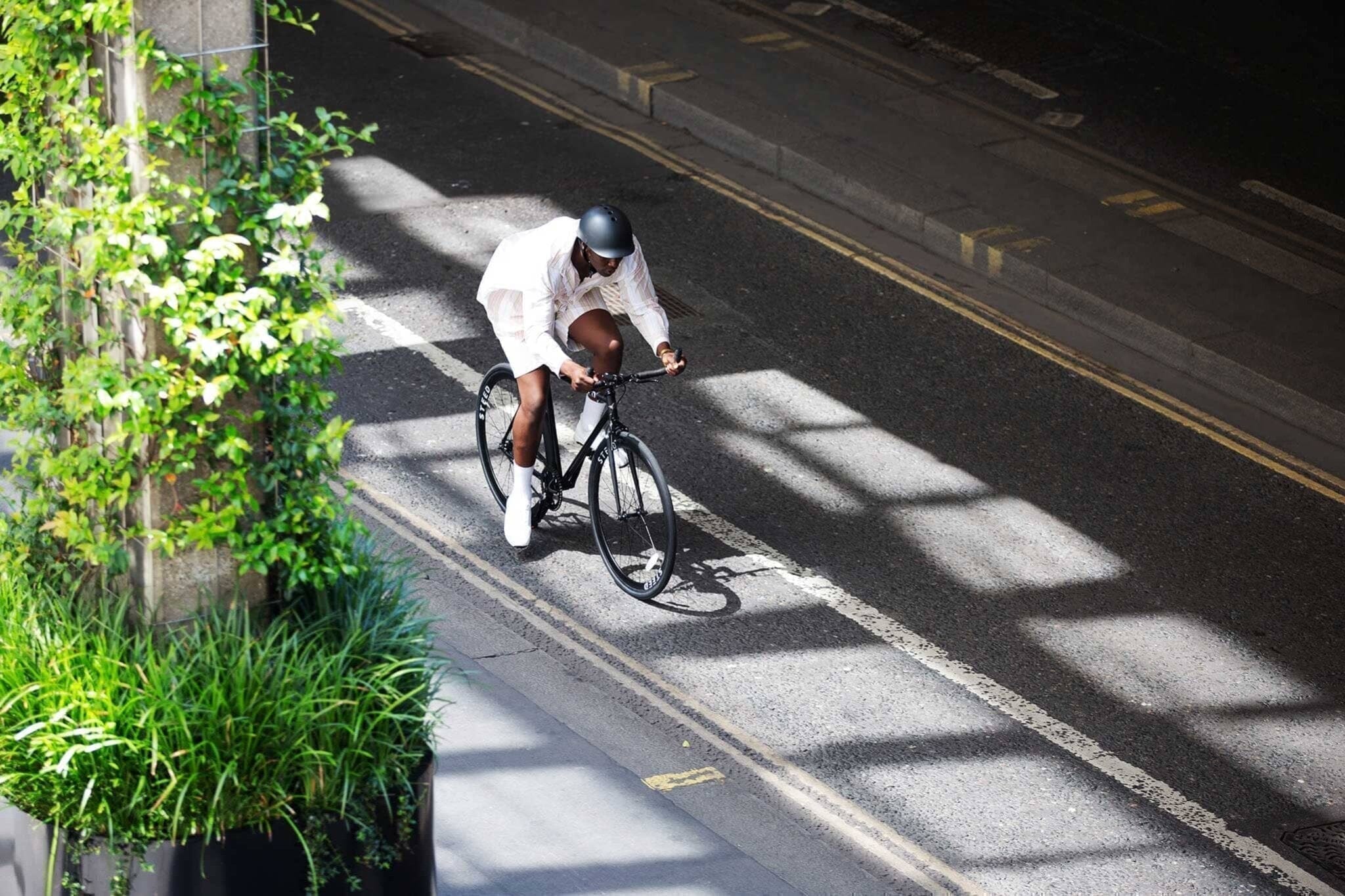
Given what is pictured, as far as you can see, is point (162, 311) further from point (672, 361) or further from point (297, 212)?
point (672, 361)

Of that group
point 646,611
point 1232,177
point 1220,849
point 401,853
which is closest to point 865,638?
point 646,611

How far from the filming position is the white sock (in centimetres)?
894

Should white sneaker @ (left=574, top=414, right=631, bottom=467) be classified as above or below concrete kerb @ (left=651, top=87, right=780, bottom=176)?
above

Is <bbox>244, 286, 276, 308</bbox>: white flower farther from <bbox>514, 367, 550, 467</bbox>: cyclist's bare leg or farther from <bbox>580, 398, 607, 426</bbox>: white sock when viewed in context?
<bbox>580, 398, 607, 426</bbox>: white sock

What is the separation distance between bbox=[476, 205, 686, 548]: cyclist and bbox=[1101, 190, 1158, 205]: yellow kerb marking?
634 centimetres

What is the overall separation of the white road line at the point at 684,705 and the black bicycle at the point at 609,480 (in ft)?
1.37

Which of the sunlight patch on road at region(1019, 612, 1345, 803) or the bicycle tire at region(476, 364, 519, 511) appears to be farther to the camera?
the bicycle tire at region(476, 364, 519, 511)

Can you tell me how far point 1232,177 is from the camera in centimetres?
1473

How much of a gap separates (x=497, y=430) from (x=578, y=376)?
5.06 ft

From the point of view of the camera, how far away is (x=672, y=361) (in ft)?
27.3

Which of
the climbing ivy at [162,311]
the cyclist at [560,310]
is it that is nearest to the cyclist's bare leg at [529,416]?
the cyclist at [560,310]

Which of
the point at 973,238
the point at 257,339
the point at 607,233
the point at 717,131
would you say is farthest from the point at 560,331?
A: the point at 717,131

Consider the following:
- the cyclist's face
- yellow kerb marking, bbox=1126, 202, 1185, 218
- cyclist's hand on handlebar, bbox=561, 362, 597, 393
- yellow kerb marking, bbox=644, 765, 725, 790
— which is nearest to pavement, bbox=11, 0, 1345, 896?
yellow kerb marking, bbox=644, 765, 725, 790

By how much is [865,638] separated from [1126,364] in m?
4.05
